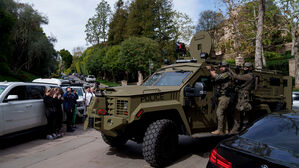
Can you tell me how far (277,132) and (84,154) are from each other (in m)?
4.48

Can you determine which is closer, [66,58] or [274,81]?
[274,81]

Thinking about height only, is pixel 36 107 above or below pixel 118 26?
below

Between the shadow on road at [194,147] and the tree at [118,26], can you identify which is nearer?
the shadow on road at [194,147]

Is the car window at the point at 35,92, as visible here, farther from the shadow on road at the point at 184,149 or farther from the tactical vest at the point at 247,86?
the tactical vest at the point at 247,86

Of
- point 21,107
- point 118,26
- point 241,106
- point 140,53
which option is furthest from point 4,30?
point 118,26

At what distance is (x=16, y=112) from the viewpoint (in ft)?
22.4

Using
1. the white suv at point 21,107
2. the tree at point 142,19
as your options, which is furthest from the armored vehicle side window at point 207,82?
the tree at point 142,19

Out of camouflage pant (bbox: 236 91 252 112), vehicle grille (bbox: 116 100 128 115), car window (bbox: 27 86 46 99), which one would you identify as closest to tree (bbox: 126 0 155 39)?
car window (bbox: 27 86 46 99)

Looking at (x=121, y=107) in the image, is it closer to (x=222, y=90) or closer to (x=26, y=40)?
(x=222, y=90)

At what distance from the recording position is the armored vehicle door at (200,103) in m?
5.28

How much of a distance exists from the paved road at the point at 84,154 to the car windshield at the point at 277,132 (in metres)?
1.89

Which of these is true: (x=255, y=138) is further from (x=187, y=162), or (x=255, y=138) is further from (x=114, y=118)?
(x=114, y=118)

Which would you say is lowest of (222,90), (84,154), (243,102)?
(84,154)

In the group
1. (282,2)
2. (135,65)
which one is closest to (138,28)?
(135,65)
